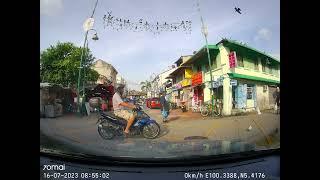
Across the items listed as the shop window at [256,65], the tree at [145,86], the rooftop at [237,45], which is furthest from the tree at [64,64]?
the shop window at [256,65]

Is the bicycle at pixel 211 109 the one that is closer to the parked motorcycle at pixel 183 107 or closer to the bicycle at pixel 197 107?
the bicycle at pixel 197 107

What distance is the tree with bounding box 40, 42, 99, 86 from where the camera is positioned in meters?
3.19

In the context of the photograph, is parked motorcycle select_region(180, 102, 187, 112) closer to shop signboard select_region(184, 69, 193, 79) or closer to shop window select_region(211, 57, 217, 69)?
shop signboard select_region(184, 69, 193, 79)

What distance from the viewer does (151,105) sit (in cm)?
342

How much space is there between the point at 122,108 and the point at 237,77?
143cm

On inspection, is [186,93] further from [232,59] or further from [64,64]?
[64,64]

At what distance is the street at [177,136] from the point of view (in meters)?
3.26

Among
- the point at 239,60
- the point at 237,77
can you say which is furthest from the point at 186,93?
the point at 239,60

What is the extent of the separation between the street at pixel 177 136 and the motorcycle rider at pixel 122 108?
0.21 meters

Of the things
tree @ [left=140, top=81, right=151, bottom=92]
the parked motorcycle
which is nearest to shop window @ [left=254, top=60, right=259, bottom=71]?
the parked motorcycle
